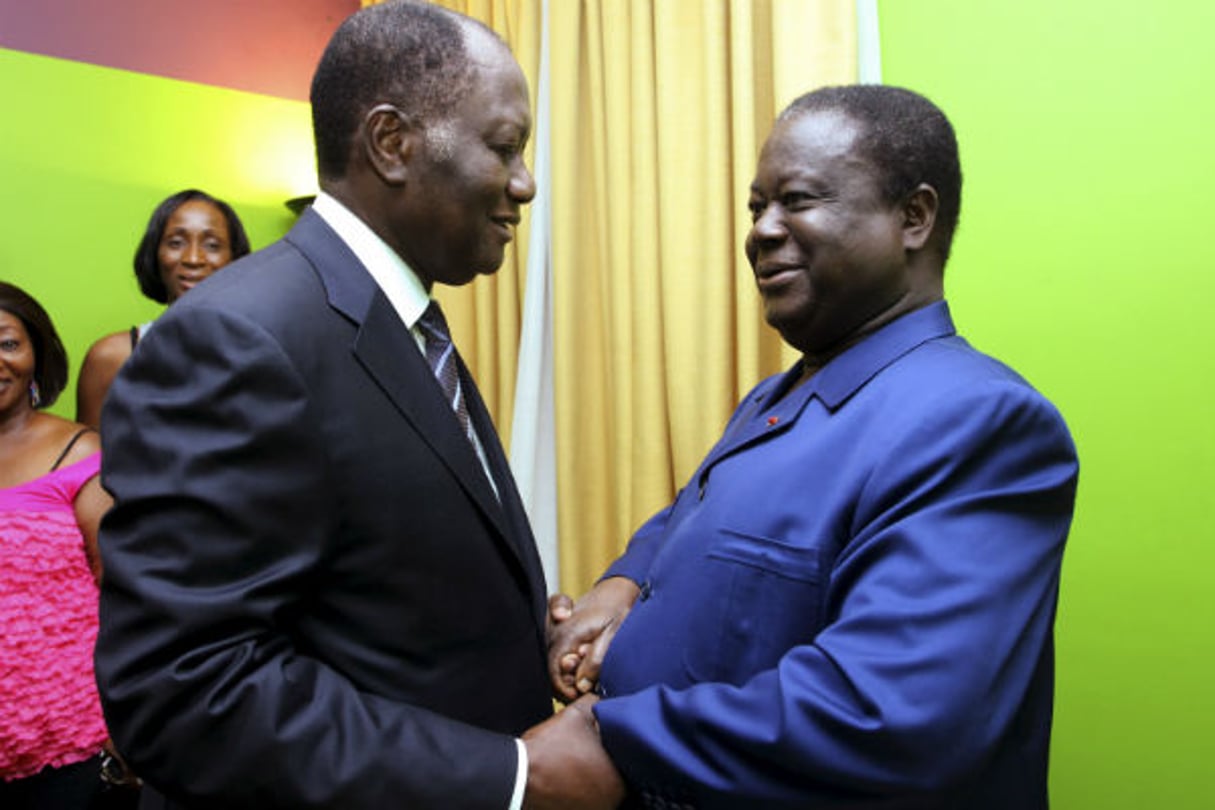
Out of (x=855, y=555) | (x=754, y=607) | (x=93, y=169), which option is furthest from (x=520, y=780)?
(x=93, y=169)

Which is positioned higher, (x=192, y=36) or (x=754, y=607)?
(x=192, y=36)

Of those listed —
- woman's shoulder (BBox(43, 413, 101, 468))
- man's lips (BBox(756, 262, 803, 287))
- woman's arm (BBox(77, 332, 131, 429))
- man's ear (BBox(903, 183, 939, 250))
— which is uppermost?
man's ear (BBox(903, 183, 939, 250))

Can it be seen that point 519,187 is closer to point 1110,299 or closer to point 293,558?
point 293,558

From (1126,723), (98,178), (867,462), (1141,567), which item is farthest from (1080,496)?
(98,178)

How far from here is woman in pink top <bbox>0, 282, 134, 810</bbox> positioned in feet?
6.22

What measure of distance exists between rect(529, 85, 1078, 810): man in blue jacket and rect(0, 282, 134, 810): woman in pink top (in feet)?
4.07

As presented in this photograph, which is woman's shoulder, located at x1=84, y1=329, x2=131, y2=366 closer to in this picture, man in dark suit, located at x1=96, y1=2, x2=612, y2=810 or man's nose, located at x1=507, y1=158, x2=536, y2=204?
man in dark suit, located at x1=96, y1=2, x2=612, y2=810

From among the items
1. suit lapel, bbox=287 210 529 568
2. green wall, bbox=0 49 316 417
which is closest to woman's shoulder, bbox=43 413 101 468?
green wall, bbox=0 49 316 417

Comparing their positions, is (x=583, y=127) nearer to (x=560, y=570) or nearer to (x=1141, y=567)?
(x=560, y=570)

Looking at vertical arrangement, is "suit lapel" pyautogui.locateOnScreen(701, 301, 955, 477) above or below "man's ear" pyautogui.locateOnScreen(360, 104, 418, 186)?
below

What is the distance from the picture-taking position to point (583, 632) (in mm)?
1330

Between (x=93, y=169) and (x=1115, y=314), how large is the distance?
9.25 feet

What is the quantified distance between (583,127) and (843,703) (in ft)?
6.89

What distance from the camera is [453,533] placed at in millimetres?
1050
